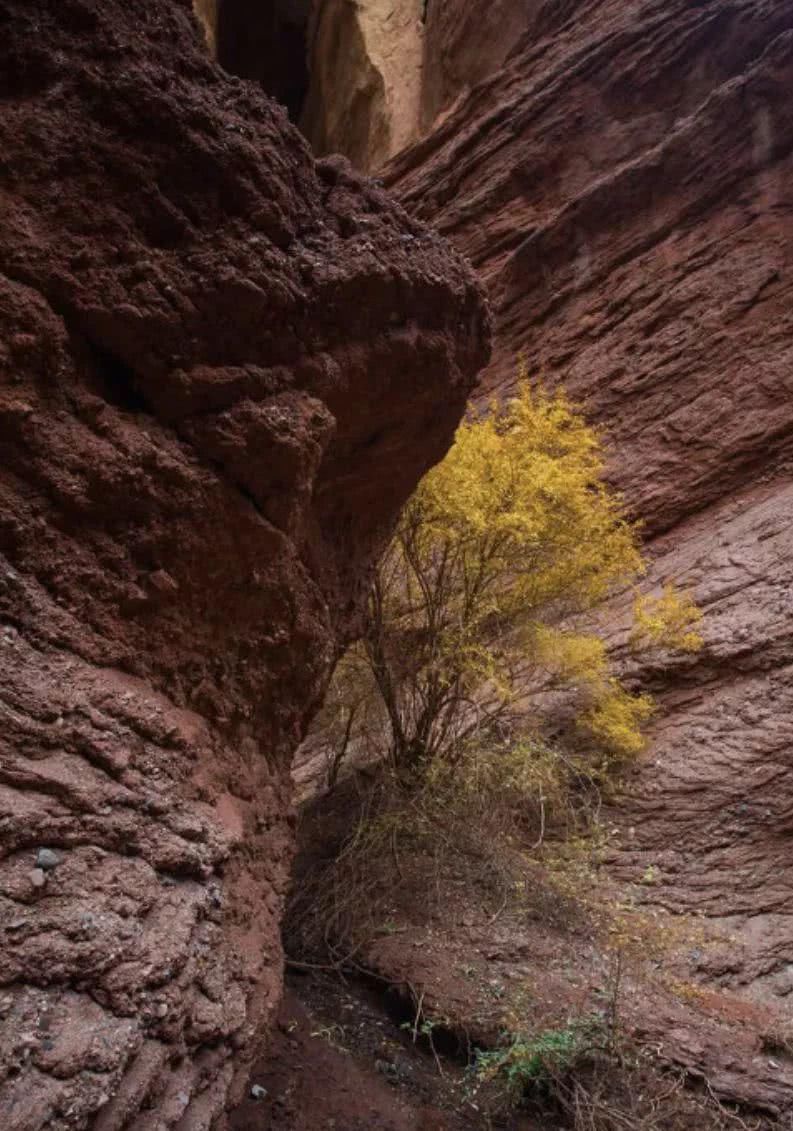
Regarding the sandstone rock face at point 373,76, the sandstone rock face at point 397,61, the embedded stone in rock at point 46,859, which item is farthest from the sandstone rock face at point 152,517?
the sandstone rock face at point 373,76

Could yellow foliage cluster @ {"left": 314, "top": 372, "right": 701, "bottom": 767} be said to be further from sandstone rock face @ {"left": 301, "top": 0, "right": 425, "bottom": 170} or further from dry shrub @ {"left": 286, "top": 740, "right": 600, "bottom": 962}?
sandstone rock face @ {"left": 301, "top": 0, "right": 425, "bottom": 170}

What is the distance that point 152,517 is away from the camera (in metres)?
2.86

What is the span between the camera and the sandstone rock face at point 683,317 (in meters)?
6.90

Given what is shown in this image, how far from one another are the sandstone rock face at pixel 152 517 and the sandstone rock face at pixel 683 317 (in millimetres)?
3657

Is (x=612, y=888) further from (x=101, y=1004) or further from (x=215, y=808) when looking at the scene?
(x=101, y=1004)

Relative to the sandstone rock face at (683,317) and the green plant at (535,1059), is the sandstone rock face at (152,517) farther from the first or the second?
the sandstone rock face at (683,317)

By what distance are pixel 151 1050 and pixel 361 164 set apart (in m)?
23.0

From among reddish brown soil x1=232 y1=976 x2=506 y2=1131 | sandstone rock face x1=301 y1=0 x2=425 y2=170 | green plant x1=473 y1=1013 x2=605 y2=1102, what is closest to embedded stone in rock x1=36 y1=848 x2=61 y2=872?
reddish brown soil x1=232 y1=976 x2=506 y2=1131

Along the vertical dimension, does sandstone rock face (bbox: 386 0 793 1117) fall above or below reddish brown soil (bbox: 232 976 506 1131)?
above

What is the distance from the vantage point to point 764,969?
5.71 meters

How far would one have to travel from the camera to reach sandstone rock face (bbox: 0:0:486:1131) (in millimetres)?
2133

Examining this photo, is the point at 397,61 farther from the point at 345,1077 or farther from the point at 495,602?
the point at 345,1077

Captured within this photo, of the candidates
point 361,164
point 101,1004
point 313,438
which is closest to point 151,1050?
point 101,1004

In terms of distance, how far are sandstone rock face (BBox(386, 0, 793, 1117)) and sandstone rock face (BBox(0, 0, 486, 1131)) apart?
3.66m
